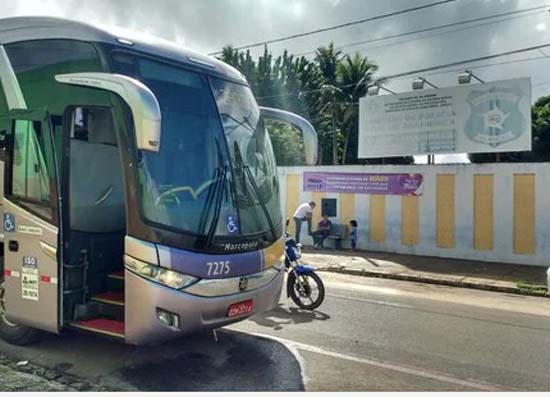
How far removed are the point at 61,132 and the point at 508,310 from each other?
7533mm

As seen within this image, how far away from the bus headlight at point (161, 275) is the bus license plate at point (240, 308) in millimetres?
560

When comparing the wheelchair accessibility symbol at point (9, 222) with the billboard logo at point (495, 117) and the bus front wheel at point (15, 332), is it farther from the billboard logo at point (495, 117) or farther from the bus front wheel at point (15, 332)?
the billboard logo at point (495, 117)

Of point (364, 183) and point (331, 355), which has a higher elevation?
point (364, 183)

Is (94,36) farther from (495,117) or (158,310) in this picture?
(495,117)

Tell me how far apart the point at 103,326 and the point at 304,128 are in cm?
321

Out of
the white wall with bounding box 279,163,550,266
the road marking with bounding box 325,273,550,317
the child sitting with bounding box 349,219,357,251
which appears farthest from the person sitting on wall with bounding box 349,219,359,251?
the road marking with bounding box 325,273,550,317

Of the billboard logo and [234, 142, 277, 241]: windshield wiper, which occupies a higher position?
the billboard logo

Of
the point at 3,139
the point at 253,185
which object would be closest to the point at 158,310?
the point at 253,185

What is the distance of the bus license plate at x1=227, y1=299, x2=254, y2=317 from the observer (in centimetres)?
497

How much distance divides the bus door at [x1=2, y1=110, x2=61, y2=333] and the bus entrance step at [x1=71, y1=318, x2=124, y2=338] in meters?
0.25

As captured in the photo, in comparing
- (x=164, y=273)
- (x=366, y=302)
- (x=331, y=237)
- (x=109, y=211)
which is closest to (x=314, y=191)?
(x=331, y=237)

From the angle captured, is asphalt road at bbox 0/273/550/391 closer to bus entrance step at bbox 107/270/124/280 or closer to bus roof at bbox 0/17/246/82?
bus entrance step at bbox 107/270/124/280

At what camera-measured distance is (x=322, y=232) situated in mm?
16922
